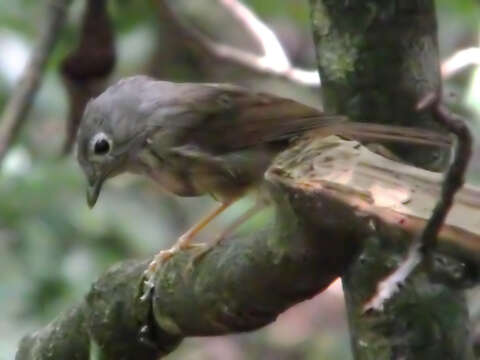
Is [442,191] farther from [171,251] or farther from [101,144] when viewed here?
[101,144]

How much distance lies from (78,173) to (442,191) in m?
2.46

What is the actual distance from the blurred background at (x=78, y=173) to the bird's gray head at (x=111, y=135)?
7.9 inches

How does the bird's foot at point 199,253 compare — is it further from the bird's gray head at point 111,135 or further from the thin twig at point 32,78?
the thin twig at point 32,78

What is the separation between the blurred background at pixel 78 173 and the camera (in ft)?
12.2

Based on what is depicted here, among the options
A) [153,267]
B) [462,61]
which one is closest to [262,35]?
[462,61]

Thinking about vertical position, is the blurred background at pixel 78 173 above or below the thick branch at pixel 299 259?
below

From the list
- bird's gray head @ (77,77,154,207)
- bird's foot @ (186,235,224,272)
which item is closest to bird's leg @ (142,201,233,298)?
bird's foot @ (186,235,224,272)

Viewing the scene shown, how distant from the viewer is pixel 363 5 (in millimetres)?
2363

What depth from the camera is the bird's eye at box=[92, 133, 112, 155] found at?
3336 millimetres

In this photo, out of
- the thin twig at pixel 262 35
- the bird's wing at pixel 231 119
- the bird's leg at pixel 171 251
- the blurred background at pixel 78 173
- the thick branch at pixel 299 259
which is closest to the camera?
the thick branch at pixel 299 259

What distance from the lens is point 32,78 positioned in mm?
3547

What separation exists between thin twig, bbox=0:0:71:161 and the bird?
248 millimetres

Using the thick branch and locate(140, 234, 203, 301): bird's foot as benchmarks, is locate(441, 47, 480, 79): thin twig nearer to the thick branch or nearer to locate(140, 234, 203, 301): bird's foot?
locate(140, 234, 203, 301): bird's foot

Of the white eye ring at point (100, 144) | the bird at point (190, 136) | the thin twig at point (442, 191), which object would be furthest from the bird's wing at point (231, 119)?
the thin twig at point (442, 191)
